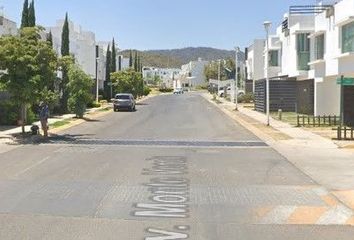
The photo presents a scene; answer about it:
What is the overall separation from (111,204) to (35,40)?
54.7 ft

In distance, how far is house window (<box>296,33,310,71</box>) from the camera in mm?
43094

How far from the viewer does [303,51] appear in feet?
143

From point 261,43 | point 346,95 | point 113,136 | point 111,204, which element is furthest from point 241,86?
point 111,204

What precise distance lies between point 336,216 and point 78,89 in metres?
31.9

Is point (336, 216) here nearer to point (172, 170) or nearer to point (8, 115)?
point (172, 170)

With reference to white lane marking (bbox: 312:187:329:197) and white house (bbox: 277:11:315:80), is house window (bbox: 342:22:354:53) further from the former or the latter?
white lane marking (bbox: 312:187:329:197)

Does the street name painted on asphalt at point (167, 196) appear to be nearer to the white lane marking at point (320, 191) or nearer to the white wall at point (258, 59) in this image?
the white lane marking at point (320, 191)

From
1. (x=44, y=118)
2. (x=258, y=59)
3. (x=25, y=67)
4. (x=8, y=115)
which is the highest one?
(x=258, y=59)

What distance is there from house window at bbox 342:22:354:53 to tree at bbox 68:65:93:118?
56.2 feet

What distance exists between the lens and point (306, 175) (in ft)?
50.1

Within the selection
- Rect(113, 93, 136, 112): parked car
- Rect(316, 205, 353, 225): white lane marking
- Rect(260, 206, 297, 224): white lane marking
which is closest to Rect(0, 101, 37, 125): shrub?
Rect(113, 93, 136, 112): parked car

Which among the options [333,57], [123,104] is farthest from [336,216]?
[123,104]

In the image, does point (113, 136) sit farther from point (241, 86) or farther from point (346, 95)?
point (241, 86)

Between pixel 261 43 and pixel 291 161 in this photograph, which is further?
pixel 261 43
